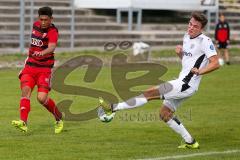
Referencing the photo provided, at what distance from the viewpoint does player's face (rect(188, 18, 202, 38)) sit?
11.6 metres

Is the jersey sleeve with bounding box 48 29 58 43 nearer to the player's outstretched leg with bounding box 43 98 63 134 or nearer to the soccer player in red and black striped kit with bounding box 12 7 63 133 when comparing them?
the soccer player in red and black striped kit with bounding box 12 7 63 133

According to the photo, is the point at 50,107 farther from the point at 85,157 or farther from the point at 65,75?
the point at 65,75

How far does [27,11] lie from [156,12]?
8467mm

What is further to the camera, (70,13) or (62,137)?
(70,13)

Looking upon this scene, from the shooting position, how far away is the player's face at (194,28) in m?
11.6

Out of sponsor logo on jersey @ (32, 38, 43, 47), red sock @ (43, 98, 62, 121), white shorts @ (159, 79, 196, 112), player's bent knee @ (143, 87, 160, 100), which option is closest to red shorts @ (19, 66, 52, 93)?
red sock @ (43, 98, 62, 121)

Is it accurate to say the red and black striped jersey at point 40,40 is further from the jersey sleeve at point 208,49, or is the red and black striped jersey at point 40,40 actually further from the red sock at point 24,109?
the jersey sleeve at point 208,49

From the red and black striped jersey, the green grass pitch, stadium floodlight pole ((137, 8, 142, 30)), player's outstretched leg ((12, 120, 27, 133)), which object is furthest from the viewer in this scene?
stadium floodlight pole ((137, 8, 142, 30))

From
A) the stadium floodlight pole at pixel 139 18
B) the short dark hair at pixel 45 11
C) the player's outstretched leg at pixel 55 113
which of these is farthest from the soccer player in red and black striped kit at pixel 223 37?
the short dark hair at pixel 45 11

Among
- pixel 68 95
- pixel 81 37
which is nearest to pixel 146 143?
pixel 68 95

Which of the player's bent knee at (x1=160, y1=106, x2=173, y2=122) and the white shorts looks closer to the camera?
the white shorts

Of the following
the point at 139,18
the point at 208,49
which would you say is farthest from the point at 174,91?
the point at 139,18

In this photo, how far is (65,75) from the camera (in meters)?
23.7

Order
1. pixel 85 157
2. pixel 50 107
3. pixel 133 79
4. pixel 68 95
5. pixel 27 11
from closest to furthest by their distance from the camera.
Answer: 1. pixel 85 157
2. pixel 50 107
3. pixel 68 95
4. pixel 133 79
5. pixel 27 11
